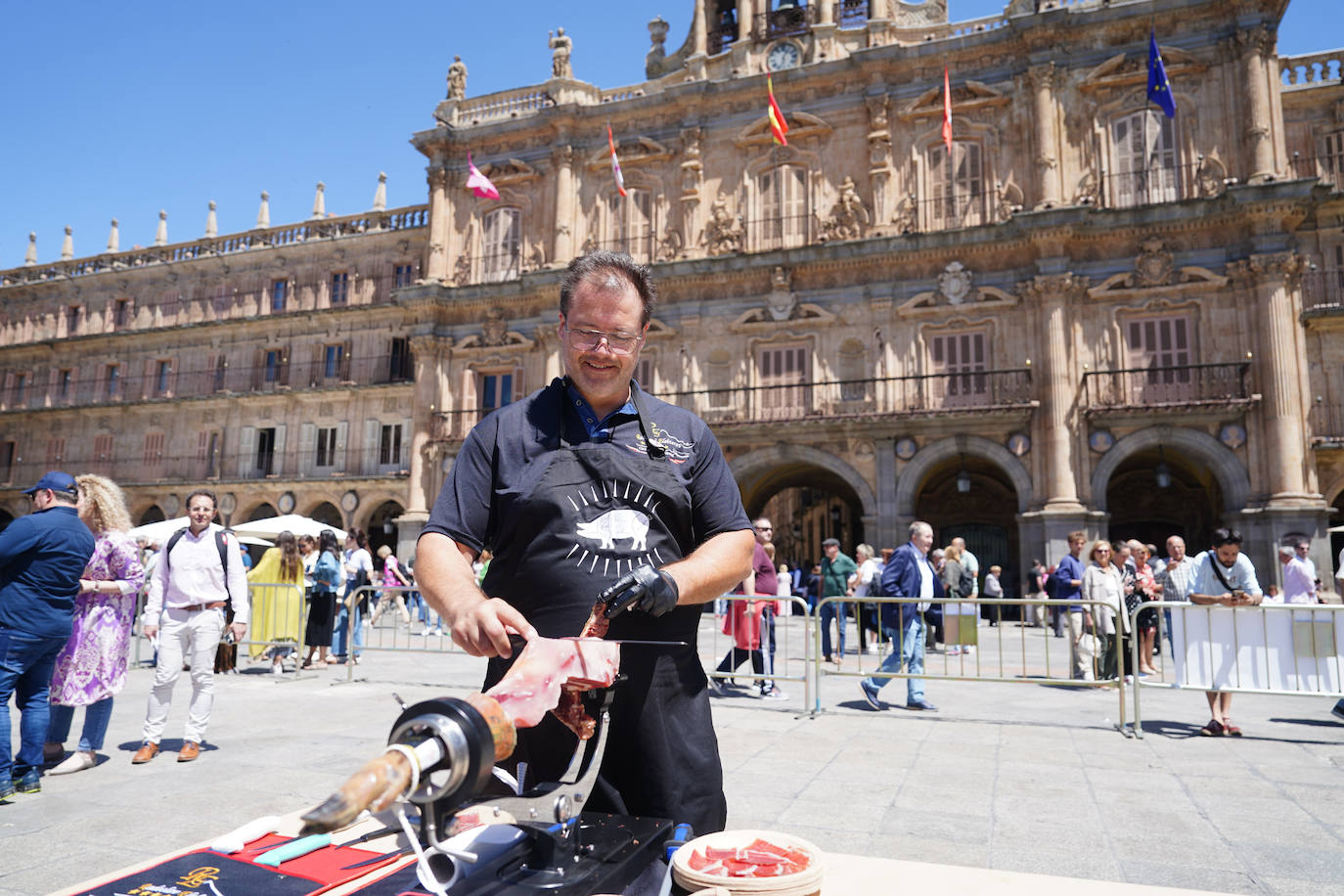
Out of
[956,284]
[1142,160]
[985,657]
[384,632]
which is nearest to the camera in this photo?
[985,657]

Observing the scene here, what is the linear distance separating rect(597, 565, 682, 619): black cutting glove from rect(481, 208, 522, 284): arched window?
2537cm

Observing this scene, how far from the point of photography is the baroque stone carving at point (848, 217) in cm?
2242

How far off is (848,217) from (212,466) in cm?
2384

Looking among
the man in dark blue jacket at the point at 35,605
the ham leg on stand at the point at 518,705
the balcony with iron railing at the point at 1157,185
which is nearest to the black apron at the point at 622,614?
the ham leg on stand at the point at 518,705

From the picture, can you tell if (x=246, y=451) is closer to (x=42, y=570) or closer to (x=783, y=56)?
(x=783, y=56)

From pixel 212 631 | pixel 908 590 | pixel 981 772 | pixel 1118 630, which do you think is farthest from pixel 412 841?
pixel 908 590

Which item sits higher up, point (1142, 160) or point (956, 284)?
point (1142, 160)

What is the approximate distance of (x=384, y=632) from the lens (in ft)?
56.0

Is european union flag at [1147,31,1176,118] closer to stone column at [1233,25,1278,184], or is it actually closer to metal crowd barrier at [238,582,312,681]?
stone column at [1233,25,1278,184]

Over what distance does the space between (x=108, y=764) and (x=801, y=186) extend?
69.0ft

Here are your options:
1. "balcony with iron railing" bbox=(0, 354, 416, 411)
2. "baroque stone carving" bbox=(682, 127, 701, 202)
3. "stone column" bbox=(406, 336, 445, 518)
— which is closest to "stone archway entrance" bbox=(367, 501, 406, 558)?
"stone column" bbox=(406, 336, 445, 518)

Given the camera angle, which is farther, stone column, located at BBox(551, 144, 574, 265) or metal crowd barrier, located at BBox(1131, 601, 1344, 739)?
stone column, located at BBox(551, 144, 574, 265)

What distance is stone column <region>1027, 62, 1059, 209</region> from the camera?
20.6 meters

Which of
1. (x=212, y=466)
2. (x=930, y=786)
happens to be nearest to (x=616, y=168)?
(x=212, y=466)
